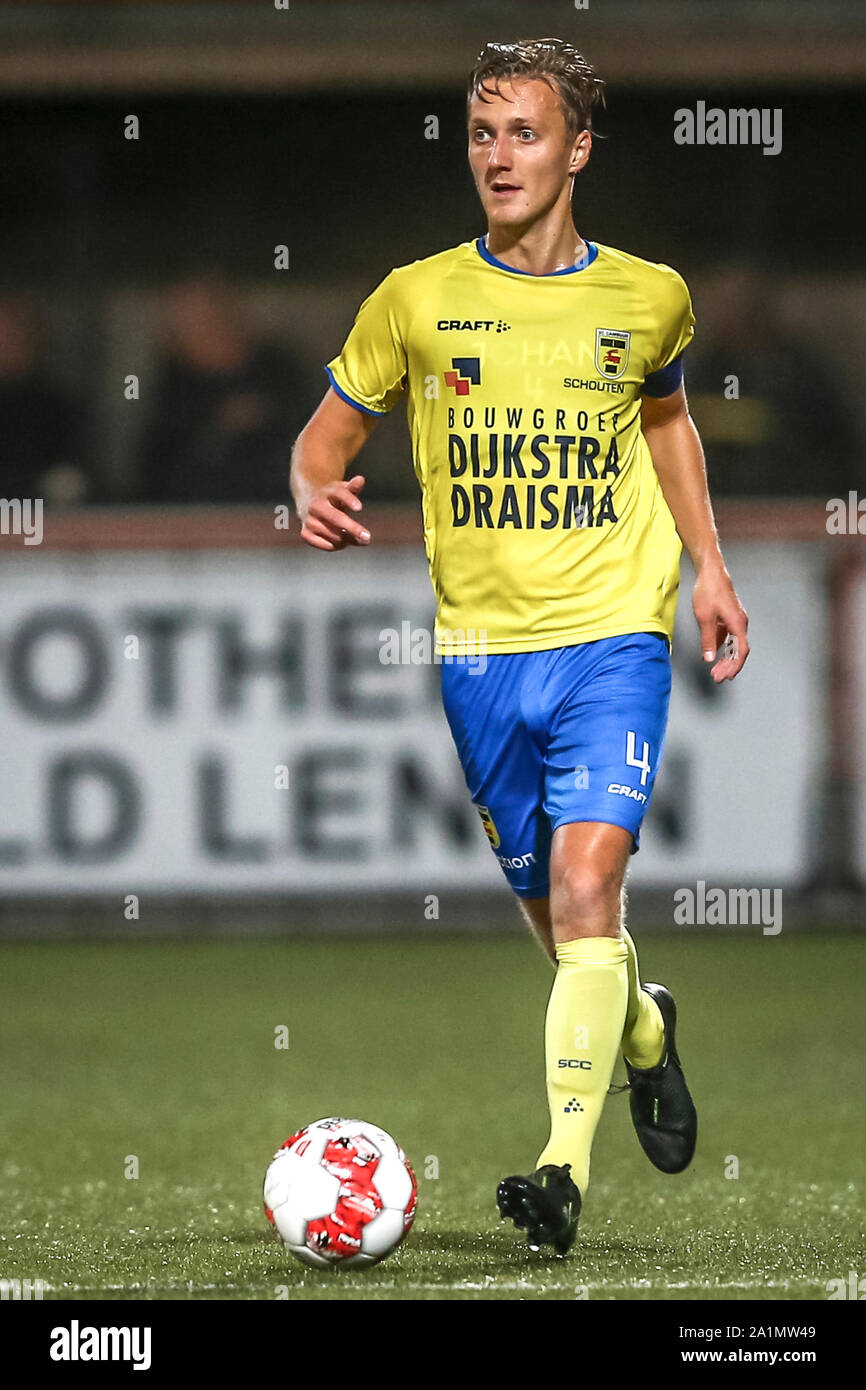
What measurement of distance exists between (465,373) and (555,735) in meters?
0.73

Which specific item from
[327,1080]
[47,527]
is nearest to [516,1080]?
[327,1080]

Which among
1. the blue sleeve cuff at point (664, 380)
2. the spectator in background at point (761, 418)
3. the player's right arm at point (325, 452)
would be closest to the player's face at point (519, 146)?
the blue sleeve cuff at point (664, 380)

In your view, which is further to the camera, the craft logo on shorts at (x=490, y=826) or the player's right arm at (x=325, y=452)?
the craft logo on shorts at (x=490, y=826)

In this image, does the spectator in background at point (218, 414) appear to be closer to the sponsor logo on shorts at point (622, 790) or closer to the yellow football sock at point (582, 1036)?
the sponsor logo on shorts at point (622, 790)

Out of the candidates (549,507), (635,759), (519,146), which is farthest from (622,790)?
(519,146)

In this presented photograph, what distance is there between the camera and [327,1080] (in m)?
6.69

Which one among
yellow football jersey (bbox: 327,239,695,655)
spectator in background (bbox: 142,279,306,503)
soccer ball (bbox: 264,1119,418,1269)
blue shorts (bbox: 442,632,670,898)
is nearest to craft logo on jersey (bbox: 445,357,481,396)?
yellow football jersey (bbox: 327,239,695,655)

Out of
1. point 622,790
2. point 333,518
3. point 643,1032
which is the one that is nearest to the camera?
point 333,518

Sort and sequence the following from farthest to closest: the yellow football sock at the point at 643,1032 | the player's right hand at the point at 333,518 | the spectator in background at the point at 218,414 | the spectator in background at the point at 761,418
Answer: the spectator in background at the point at 761,418, the spectator in background at the point at 218,414, the yellow football sock at the point at 643,1032, the player's right hand at the point at 333,518

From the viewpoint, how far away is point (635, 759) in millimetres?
4445

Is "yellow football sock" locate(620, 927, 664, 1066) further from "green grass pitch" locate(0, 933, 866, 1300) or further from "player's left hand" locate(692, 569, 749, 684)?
"player's left hand" locate(692, 569, 749, 684)

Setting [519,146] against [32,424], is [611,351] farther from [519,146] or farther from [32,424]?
[32,424]

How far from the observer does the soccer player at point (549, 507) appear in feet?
14.4

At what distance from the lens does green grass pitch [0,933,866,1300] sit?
13.8 feet
